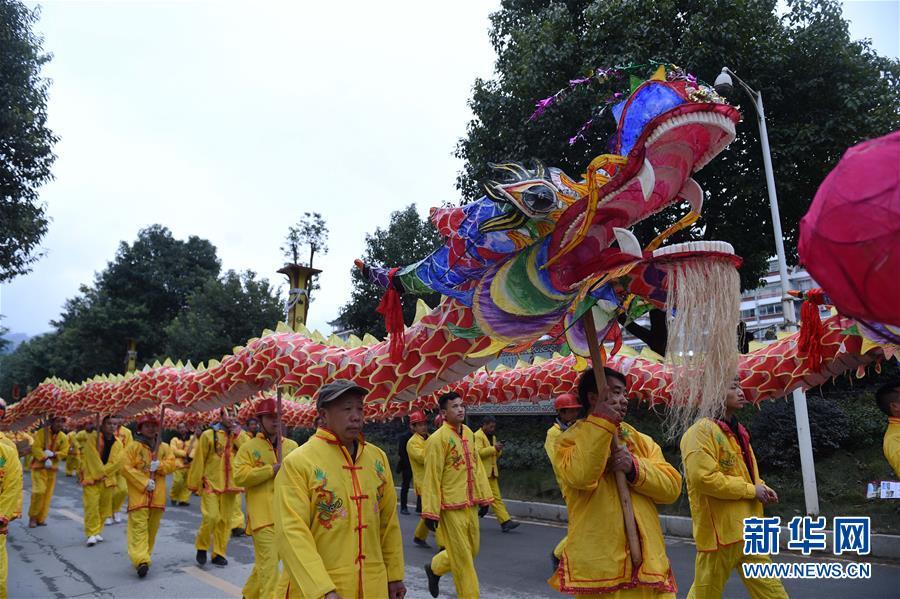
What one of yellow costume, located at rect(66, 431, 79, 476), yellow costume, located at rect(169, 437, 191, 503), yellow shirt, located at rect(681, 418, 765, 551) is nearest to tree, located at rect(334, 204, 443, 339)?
yellow costume, located at rect(169, 437, 191, 503)

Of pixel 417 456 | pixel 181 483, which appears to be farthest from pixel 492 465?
pixel 181 483

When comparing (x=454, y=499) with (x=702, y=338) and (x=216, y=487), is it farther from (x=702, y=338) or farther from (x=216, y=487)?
(x=216, y=487)

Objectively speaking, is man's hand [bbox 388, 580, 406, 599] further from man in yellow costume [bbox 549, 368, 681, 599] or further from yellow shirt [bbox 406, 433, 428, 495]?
yellow shirt [bbox 406, 433, 428, 495]

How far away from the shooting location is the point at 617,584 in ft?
8.83

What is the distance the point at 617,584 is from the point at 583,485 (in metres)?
0.45

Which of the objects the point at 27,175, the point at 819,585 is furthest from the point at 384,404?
the point at 27,175

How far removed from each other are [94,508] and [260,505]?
4.79m

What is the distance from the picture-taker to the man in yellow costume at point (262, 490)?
4777 mm

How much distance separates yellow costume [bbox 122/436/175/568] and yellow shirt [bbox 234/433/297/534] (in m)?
2.24

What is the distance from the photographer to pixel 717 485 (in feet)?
11.9

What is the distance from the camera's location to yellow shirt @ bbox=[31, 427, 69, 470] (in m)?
10.5

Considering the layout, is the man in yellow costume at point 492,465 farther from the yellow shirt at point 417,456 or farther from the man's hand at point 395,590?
the man's hand at point 395,590

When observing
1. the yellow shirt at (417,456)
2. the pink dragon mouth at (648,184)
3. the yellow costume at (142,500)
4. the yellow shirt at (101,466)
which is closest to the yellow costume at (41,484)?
the yellow shirt at (101,466)

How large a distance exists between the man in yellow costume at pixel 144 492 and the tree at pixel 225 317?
13.9m
